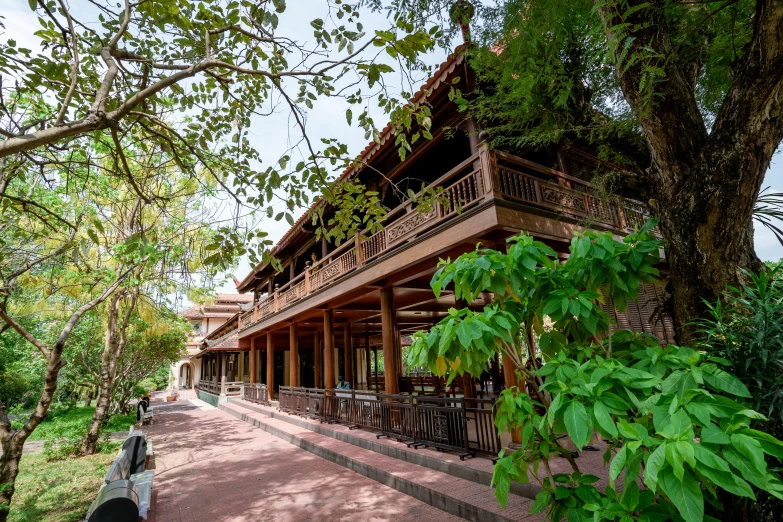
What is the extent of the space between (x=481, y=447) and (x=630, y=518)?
4.38 meters

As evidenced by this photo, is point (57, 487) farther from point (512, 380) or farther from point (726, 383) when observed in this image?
point (726, 383)

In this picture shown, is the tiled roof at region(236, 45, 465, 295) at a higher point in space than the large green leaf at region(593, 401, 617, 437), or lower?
higher

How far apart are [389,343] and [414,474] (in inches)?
124

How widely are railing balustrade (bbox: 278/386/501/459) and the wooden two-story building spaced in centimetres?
65

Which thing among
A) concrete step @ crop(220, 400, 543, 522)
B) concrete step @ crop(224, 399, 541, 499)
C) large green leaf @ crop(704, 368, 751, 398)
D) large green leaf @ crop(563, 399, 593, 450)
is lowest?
concrete step @ crop(220, 400, 543, 522)

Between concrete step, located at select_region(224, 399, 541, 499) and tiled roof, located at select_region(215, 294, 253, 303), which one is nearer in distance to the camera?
concrete step, located at select_region(224, 399, 541, 499)

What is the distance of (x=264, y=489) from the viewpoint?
618cm

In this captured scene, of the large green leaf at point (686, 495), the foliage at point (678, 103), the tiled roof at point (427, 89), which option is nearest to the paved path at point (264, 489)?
the tiled roof at point (427, 89)

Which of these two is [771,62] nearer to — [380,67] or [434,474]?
[380,67]

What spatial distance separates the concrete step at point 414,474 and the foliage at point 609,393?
2.12m

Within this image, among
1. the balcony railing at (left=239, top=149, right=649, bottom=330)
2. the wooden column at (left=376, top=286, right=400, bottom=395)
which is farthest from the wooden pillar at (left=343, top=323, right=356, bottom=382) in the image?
the wooden column at (left=376, top=286, right=400, bottom=395)

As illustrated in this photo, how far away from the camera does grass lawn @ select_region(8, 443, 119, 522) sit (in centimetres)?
563

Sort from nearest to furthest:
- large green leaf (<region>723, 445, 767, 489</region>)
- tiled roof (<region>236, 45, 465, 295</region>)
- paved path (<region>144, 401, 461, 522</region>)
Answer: large green leaf (<region>723, 445, 767, 489</region>) → tiled roof (<region>236, 45, 465, 295</region>) → paved path (<region>144, 401, 461, 522</region>)

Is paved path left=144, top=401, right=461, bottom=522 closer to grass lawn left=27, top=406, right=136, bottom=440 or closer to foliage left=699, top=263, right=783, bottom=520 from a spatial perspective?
grass lawn left=27, top=406, right=136, bottom=440
